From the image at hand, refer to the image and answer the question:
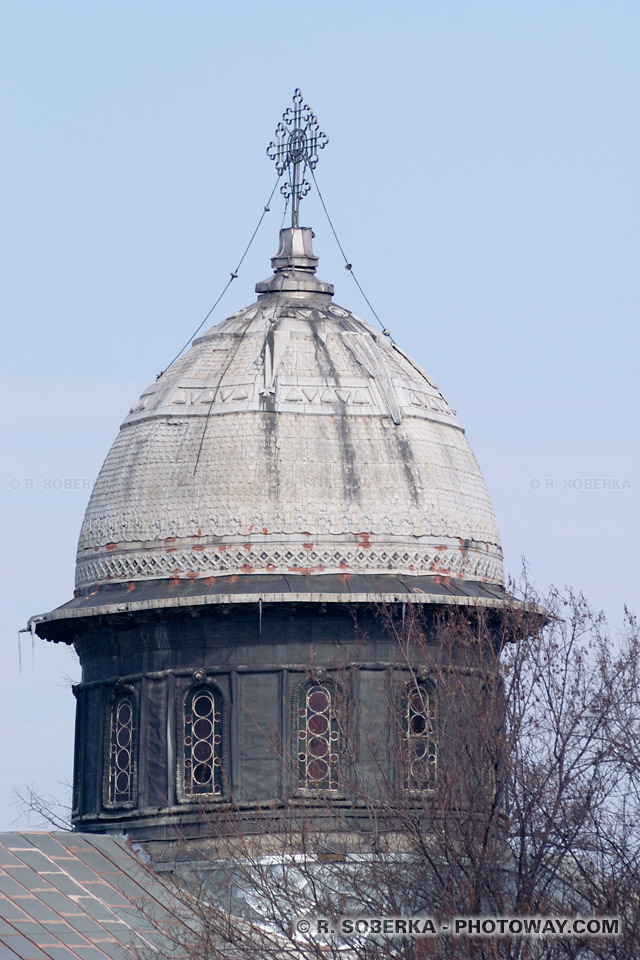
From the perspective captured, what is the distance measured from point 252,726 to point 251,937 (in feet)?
17.9

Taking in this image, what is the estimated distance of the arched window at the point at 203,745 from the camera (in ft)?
105

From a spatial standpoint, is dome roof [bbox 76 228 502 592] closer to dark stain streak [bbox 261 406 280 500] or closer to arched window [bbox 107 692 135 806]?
dark stain streak [bbox 261 406 280 500]

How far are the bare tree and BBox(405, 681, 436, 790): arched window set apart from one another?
65mm

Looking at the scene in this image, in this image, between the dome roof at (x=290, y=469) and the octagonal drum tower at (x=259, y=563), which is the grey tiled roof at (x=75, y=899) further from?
the dome roof at (x=290, y=469)

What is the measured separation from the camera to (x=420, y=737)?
28.8 m

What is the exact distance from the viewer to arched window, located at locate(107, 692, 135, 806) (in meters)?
32.8

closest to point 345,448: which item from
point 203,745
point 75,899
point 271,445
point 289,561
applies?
point 271,445

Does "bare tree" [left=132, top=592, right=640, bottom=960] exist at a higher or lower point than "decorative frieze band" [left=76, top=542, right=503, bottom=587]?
lower

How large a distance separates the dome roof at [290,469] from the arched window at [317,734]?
1.55 m

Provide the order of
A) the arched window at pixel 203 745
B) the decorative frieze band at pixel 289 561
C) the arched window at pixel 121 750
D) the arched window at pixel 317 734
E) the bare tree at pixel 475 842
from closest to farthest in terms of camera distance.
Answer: the bare tree at pixel 475 842 → the arched window at pixel 317 734 → the arched window at pixel 203 745 → the decorative frieze band at pixel 289 561 → the arched window at pixel 121 750

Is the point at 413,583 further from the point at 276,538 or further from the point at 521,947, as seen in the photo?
the point at 521,947

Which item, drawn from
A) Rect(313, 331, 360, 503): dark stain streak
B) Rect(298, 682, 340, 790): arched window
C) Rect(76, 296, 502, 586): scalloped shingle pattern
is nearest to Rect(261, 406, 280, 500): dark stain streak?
Rect(76, 296, 502, 586): scalloped shingle pattern

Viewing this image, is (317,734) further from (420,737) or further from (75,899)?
(75,899)

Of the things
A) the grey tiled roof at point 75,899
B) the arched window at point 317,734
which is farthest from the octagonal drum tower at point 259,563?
the grey tiled roof at point 75,899
